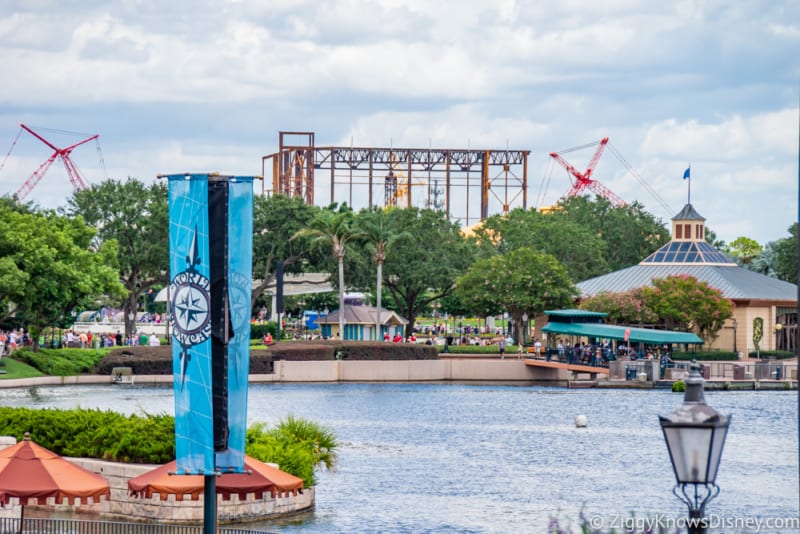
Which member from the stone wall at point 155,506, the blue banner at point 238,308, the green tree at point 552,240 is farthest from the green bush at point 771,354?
the blue banner at point 238,308

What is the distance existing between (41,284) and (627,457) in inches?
1554

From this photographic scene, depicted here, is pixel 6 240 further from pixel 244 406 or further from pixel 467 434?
pixel 244 406

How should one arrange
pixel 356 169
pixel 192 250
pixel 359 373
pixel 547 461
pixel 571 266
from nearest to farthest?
pixel 192 250 → pixel 547 461 → pixel 359 373 → pixel 571 266 → pixel 356 169

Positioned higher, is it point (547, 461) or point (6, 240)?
point (6, 240)

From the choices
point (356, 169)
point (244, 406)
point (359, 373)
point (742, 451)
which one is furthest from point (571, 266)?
point (244, 406)

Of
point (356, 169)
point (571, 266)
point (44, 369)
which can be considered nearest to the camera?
point (44, 369)

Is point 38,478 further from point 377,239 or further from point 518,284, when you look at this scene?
point 518,284

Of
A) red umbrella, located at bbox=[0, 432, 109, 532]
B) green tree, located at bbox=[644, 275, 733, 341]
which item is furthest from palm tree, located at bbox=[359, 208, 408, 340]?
red umbrella, located at bbox=[0, 432, 109, 532]

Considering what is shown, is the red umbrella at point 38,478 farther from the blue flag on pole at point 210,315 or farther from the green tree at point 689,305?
the green tree at point 689,305

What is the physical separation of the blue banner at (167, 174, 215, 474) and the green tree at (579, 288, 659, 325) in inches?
3169

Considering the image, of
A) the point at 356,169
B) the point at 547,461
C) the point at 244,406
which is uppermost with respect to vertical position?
the point at 356,169

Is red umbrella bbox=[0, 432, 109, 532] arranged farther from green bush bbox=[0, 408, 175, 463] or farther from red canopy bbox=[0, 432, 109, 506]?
green bush bbox=[0, 408, 175, 463]

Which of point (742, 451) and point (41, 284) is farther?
point (41, 284)

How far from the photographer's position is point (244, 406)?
74.5 ft
